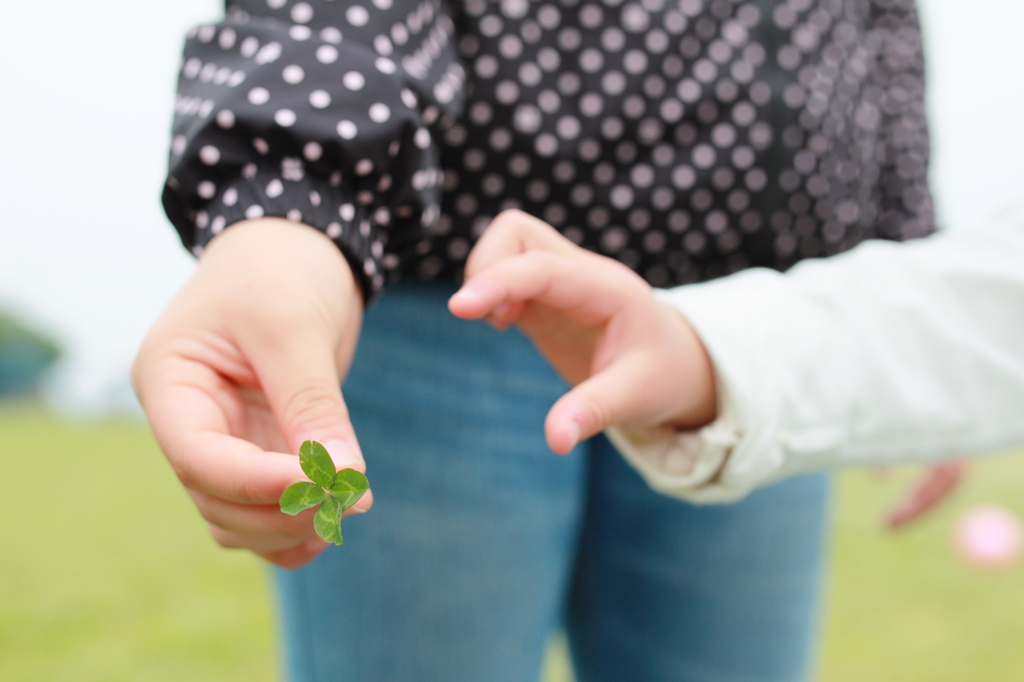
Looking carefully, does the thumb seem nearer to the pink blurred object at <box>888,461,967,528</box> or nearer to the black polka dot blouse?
the black polka dot blouse

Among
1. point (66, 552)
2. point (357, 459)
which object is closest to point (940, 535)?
point (357, 459)

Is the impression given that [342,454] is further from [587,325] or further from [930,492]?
[930,492]

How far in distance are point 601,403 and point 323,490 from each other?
0.53 ft

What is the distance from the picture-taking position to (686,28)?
601mm

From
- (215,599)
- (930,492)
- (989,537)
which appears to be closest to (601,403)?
(930,492)

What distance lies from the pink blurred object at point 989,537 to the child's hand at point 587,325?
7.81 ft

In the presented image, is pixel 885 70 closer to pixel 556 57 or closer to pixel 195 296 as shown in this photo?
pixel 556 57

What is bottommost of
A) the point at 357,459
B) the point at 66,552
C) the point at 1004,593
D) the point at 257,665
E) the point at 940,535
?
the point at 940,535

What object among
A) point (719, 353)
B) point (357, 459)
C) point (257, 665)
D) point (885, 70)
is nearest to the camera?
point (357, 459)

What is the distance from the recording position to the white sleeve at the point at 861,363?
0.52 metres

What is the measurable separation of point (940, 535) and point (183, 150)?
2731 mm

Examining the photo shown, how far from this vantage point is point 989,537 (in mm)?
2504

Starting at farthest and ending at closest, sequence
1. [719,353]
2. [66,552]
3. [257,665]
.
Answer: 1. [66,552]
2. [257,665]
3. [719,353]

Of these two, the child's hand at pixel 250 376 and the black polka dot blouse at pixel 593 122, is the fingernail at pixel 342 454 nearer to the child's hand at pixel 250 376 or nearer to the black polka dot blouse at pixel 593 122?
the child's hand at pixel 250 376
